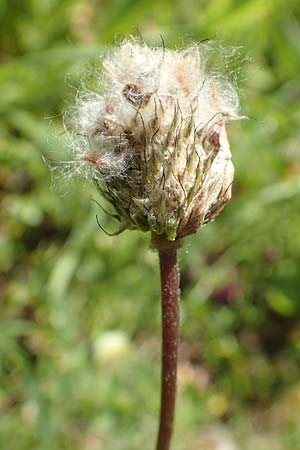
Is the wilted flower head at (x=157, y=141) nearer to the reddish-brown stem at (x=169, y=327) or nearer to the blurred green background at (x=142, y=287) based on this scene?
the reddish-brown stem at (x=169, y=327)

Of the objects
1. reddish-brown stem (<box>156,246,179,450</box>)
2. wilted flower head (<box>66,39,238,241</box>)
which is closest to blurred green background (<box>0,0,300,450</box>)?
reddish-brown stem (<box>156,246,179,450</box>)

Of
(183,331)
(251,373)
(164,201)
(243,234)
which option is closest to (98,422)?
(183,331)

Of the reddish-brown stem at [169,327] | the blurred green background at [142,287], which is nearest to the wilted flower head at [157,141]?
the reddish-brown stem at [169,327]

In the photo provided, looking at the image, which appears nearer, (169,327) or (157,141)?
(157,141)

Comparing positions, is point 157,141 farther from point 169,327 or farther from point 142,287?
point 142,287

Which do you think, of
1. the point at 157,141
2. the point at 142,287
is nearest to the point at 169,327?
the point at 157,141

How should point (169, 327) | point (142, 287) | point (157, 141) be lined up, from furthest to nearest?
point (142, 287), point (169, 327), point (157, 141)

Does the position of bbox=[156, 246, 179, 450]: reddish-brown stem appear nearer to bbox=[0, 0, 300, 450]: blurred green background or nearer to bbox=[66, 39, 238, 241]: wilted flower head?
bbox=[66, 39, 238, 241]: wilted flower head

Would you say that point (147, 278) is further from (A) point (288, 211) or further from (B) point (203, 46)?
(B) point (203, 46)
